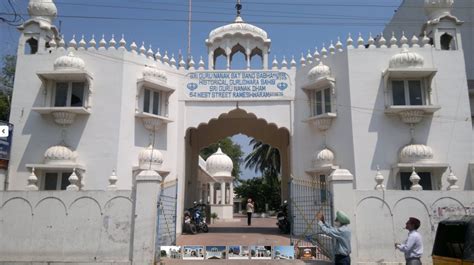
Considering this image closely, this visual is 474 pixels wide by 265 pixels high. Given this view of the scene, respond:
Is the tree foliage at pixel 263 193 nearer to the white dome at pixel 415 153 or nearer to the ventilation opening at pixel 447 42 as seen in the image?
the ventilation opening at pixel 447 42

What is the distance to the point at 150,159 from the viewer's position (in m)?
13.4

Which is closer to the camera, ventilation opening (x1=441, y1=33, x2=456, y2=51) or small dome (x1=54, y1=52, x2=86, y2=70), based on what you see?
small dome (x1=54, y1=52, x2=86, y2=70)

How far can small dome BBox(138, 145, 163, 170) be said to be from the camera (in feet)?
43.8

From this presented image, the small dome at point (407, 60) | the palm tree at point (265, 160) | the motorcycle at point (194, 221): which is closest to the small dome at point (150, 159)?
the motorcycle at point (194, 221)

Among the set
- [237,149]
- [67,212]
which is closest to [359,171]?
[67,212]

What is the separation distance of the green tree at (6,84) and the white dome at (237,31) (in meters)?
12.1

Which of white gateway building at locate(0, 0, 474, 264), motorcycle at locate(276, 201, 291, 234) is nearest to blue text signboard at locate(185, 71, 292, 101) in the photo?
white gateway building at locate(0, 0, 474, 264)

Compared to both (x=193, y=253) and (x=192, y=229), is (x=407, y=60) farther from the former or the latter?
(x=192, y=229)

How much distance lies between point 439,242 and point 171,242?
748 cm

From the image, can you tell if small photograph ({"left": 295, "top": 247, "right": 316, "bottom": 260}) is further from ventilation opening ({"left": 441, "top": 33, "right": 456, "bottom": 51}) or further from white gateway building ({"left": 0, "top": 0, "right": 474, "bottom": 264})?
ventilation opening ({"left": 441, "top": 33, "right": 456, "bottom": 51})

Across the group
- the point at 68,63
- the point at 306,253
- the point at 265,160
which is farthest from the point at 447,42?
the point at 265,160

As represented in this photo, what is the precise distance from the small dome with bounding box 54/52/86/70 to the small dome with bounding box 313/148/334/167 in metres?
8.25

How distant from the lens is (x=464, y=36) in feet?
64.6

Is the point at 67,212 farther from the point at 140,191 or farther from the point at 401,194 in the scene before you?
the point at 401,194
